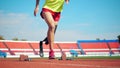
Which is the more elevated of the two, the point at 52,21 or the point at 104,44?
the point at 52,21

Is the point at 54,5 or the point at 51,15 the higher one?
the point at 54,5

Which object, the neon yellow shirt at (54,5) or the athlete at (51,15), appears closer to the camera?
the athlete at (51,15)

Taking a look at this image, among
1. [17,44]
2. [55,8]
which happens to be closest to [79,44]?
[17,44]

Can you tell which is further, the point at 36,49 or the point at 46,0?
the point at 36,49

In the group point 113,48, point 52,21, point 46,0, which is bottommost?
point 113,48

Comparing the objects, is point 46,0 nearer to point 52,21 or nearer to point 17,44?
point 52,21

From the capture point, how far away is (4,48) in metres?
46.7

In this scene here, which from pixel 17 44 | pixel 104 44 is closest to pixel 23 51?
pixel 17 44

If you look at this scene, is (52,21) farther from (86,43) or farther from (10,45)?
(86,43)

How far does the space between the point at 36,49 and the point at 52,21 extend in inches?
1801

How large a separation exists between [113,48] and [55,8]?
53298mm

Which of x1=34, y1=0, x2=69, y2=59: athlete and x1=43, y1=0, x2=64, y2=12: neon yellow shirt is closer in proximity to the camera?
x1=34, y1=0, x2=69, y2=59: athlete

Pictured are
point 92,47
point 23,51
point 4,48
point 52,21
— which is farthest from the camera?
point 92,47

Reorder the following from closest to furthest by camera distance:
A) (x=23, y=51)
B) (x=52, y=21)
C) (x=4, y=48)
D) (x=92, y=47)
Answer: (x=52, y=21)
(x=4, y=48)
(x=23, y=51)
(x=92, y=47)
